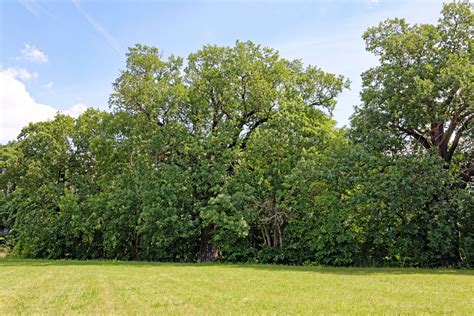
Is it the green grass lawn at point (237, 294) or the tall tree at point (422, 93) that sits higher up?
the tall tree at point (422, 93)

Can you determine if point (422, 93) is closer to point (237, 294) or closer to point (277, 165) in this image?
point (277, 165)

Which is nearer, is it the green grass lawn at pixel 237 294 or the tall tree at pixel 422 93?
the green grass lawn at pixel 237 294

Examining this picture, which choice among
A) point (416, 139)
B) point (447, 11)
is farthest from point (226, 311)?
point (447, 11)

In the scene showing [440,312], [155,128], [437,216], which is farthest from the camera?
[155,128]

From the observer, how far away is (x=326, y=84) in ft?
90.7

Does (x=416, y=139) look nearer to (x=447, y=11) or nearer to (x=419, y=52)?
(x=419, y=52)

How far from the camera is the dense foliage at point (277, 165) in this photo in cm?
2055

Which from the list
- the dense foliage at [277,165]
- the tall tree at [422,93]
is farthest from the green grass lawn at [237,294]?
the tall tree at [422,93]

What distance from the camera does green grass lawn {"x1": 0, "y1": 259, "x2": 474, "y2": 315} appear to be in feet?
29.4

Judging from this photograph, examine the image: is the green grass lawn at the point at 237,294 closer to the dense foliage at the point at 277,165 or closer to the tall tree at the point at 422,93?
the dense foliage at the point at 277,165

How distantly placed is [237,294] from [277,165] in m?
13.8

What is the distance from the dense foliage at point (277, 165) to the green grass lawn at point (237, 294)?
6498 mm

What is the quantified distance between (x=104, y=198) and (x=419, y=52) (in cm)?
2133

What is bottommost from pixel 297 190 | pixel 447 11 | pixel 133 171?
pixel 297 190
